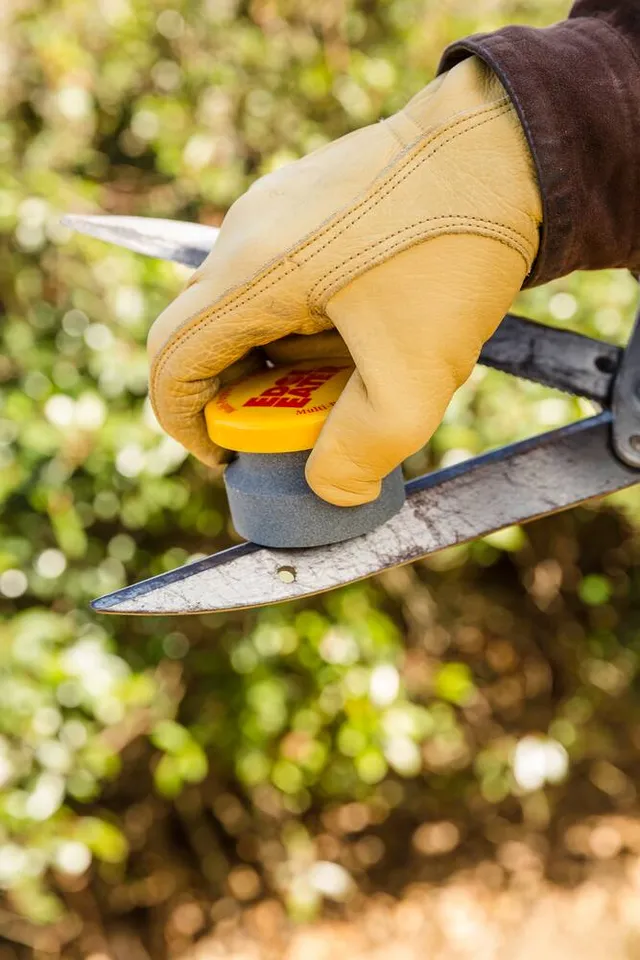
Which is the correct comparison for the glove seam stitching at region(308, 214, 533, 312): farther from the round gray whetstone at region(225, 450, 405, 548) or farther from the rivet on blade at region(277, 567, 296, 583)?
the rivet on blade at region(277, 567, 296, 583)

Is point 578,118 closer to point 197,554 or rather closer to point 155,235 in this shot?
point 155,235

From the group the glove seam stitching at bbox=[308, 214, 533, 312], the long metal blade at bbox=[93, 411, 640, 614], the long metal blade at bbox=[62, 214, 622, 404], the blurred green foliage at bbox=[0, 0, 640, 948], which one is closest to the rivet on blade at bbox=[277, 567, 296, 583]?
the long metal blade at bbox=[93, 411, 640, 614]

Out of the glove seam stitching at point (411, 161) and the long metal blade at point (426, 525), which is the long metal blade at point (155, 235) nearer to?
the glove seam stitching at point (411, 161)

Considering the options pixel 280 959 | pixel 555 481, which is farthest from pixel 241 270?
pixel 280 959

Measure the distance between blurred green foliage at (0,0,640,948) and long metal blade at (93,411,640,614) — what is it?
1168 mm

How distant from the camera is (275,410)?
1.15 meters

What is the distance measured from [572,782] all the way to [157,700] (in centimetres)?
161

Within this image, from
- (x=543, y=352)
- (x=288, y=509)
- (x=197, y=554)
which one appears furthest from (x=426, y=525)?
(x=197, y=554)

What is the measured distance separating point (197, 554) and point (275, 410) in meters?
1.66

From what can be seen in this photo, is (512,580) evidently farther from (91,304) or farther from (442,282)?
(442,282)

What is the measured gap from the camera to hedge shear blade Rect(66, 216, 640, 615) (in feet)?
3.87

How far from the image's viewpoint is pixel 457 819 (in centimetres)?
327

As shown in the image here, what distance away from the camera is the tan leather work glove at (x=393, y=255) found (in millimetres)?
1050

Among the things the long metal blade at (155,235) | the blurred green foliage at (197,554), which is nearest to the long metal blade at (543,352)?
the long metal blade at (155,235)
